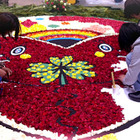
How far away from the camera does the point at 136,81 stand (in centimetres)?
250

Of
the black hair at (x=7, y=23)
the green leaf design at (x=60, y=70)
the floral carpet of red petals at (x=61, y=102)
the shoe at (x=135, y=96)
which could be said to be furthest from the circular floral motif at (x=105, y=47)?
the black hair at (x=7, y=23)

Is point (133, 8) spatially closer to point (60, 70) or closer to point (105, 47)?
point (60, 70)

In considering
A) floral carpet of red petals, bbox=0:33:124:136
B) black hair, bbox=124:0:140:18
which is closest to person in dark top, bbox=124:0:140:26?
black hair, bbox=124:0:140:18

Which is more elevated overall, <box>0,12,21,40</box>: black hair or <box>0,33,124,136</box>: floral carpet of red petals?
<box>0,12,21,40</box>: black hair

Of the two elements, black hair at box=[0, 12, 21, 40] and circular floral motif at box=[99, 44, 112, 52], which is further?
circular floral motif at box=[99, 44, 112, 52]

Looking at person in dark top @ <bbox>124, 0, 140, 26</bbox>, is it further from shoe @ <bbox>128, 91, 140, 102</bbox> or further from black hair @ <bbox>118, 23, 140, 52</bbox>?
shoe @ <bbox>128, 91, 140, 102</bbox>

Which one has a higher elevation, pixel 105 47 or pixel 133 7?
pixel 133 7

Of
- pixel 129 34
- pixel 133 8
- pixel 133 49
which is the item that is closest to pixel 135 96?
pixel 133 49

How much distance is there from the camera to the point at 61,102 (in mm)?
2459

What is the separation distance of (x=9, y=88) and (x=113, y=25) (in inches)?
154

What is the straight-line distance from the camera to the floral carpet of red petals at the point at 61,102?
2133mm

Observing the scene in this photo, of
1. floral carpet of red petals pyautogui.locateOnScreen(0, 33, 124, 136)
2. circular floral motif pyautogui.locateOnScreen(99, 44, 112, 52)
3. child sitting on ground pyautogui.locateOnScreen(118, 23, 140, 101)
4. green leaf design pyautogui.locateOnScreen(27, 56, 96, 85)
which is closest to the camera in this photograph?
floral carpet of red petals pyautogui.locateOnScreen(0, 33, 124, 136)

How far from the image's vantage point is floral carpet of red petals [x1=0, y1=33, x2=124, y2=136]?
213 cm

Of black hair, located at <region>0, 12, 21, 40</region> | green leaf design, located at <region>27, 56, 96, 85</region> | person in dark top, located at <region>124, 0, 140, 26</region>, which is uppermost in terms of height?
person in dark top, located at <region>124, 0, 140, 26</region>
